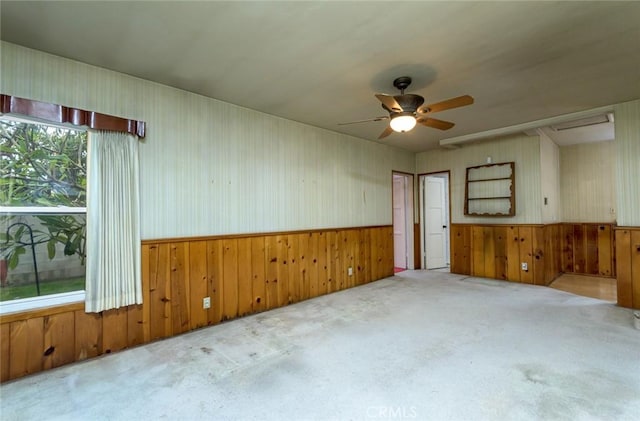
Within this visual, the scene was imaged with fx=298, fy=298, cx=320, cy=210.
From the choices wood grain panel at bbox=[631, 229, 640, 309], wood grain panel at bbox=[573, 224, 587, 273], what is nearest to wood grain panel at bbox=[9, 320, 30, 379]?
wood grain panel at bbox=[631, 229, 640, 309]

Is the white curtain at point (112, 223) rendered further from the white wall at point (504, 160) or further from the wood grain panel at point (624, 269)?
the wood grain panel at point (624, 269)

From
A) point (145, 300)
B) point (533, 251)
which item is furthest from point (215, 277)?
point (533, 251)

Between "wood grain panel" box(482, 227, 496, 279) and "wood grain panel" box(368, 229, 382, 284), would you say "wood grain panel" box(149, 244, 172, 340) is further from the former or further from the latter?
"wood grain panel" box(482, 227, 496, 279)

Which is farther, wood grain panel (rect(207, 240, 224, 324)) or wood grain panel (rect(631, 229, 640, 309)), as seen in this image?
wood grain panel (rect(631, 229, 640, 309))

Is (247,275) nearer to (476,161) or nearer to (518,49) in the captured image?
(518,49)

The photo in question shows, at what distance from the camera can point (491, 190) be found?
5.45 meters

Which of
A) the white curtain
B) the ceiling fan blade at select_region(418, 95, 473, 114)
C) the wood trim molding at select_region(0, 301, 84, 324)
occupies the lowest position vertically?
the wood trim molding at select_region(0, 301, 84, 324)

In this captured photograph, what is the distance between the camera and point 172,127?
3.09m

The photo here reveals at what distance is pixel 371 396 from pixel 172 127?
302 centimetres

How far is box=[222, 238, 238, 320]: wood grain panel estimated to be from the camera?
339cm

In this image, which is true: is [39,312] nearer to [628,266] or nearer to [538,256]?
[628,266]

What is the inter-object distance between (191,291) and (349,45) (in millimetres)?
2782

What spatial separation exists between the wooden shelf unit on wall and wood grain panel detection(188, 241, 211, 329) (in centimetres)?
473

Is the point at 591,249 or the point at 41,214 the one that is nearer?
the point at 41,214
